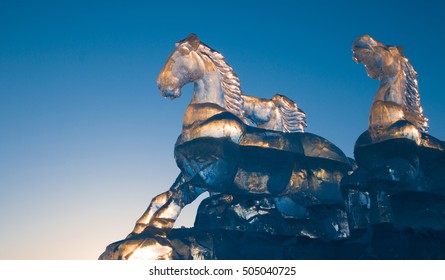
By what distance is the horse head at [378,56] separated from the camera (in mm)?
7727

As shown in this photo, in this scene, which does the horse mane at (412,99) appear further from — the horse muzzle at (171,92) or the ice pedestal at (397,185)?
the horse muzzle at (171,92)

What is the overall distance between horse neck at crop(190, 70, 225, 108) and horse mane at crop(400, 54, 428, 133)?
2.32 metres

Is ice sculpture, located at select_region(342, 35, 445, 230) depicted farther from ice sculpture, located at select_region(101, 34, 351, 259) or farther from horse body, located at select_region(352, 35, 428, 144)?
ice sculpture, located at select_region(101, 34, 351, 259)

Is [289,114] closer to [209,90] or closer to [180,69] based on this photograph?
[209,90]

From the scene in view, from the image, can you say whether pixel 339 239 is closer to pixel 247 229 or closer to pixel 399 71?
pixel 247 229

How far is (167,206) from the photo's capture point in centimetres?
643

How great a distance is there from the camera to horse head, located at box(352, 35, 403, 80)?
773 cm

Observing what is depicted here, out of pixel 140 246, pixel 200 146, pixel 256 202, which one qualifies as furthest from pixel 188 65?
pixel 140 246

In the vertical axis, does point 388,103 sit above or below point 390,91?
below

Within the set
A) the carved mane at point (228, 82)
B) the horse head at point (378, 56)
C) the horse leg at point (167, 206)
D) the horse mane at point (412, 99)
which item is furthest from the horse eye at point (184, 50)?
the horse mane at point (412, 99)

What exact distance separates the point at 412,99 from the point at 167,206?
348 centimetres

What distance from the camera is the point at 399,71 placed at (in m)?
7.74

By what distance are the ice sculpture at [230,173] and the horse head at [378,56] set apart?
111 cm

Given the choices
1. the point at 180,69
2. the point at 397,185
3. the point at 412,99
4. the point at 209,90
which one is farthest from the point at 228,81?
the point at 412,99
